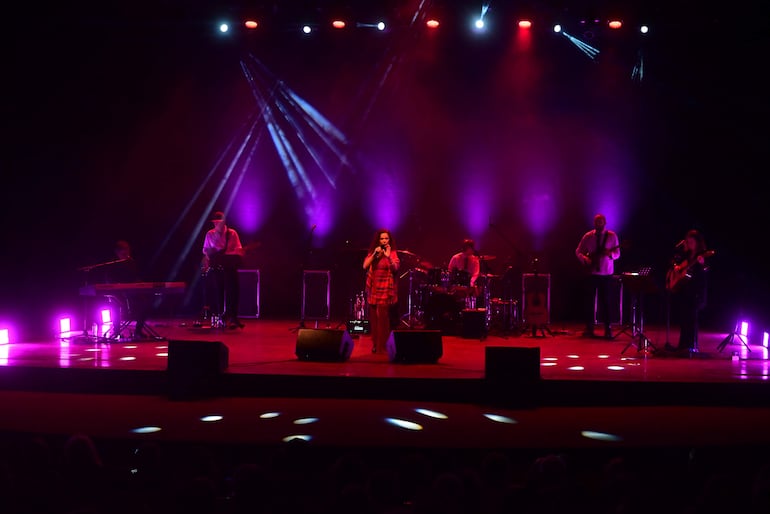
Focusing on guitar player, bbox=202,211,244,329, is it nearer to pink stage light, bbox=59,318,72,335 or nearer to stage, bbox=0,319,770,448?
pink stage light, bbox=59,318,72,335

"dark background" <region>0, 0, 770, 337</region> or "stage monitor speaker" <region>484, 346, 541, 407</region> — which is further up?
"dark background" <region>0, 0, 770, 337</region>

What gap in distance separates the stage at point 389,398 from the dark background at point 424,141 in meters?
5.49

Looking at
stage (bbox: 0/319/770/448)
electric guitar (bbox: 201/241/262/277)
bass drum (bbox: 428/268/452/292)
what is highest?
electric guitar (bbox: 201/241/262/277)

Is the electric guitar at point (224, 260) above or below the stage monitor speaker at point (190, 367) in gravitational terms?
above

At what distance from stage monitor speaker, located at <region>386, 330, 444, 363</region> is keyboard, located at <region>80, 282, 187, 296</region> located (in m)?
3.57

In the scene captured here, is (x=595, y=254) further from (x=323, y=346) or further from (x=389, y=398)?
(x=389, y=398)

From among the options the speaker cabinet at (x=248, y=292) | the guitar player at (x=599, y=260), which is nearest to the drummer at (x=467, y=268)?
the guitar player at (x=599, y=260)

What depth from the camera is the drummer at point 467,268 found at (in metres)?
10.7

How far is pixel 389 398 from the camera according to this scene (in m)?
6.41

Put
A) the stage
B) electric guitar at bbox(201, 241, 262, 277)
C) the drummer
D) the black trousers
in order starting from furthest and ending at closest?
electric guitar at bbox(201, 241, 262, 277) < the drummer < the black trousers < the stage

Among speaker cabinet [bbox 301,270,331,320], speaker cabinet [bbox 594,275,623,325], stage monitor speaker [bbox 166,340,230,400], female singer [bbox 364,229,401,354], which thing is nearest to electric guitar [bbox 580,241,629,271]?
speaker cabinet [bbox 594,275,623,325]

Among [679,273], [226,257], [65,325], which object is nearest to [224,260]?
[226,257]

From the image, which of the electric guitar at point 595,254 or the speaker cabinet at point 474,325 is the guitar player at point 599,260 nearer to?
the electric guitar at point 595,254

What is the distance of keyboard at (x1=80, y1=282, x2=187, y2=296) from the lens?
892cm
